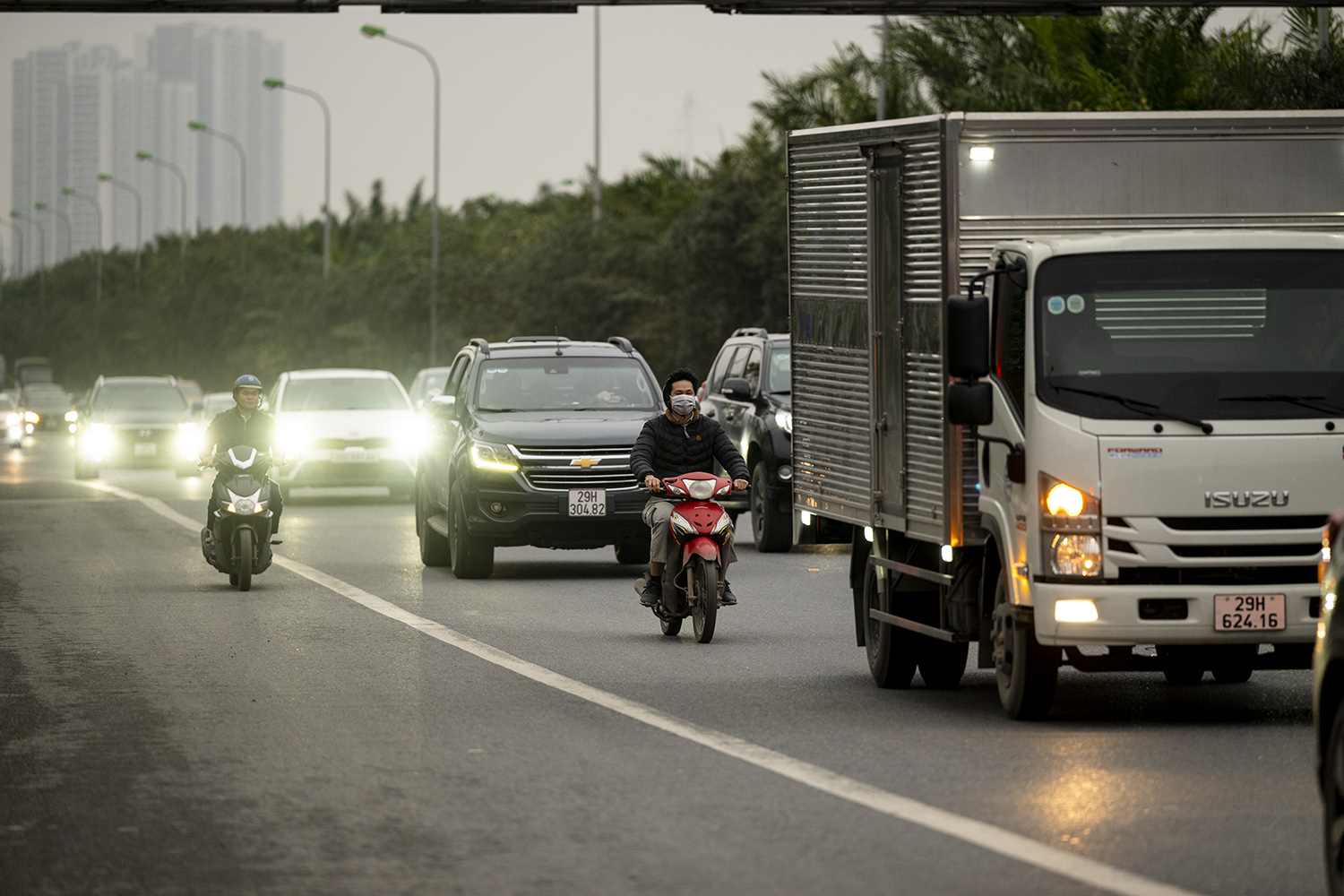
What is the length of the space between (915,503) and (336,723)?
2.97 m

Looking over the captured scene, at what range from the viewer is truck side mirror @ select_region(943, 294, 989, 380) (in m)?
10.0

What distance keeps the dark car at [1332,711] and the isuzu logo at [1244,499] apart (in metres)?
3.20

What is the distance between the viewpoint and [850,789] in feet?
28.8

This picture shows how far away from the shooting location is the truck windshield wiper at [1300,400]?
10140 mm

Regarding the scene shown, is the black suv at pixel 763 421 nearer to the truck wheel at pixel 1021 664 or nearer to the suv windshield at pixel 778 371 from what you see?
the suv windshield at pixel 778 371

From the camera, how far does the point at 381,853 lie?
7641 millimetres

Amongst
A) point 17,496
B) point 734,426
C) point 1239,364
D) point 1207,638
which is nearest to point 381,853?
point 1207,638

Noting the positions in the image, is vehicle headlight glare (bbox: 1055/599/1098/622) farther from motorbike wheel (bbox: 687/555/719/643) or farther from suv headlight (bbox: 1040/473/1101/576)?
motorbike wheel (bbox: 687/555/719/643)

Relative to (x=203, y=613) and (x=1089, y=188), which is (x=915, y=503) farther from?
(x=203, y=613)

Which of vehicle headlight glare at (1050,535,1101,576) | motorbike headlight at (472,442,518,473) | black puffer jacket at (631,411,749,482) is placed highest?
black puffer jacket at (631,411,749,482)

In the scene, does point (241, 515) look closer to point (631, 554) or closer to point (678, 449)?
point (631, 554)

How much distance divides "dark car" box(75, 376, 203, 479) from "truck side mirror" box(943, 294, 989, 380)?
98.7ft

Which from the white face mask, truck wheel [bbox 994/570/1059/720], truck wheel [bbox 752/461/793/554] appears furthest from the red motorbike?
truck wheel [bbox 752/461/793/554]

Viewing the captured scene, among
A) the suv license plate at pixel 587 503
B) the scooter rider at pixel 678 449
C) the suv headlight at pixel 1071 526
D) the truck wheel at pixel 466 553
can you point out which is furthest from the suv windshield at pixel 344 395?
the suv headlight at pixel 1071 526
